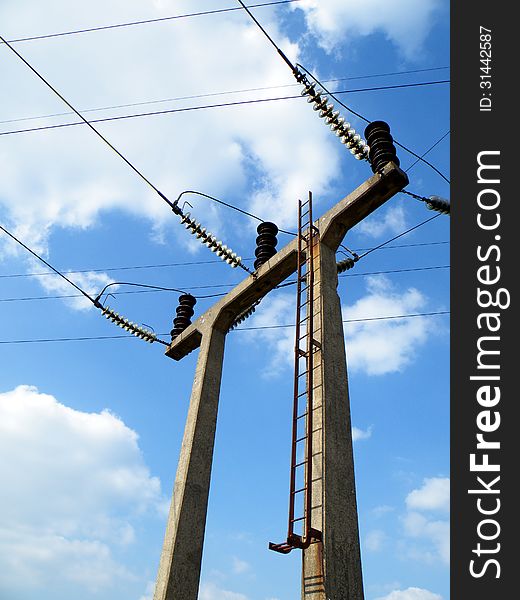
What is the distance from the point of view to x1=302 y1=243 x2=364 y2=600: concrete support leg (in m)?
6.42

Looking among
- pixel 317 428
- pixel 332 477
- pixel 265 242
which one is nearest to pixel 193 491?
pixel 317 428

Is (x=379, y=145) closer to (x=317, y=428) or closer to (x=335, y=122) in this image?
(x=335, y=122)

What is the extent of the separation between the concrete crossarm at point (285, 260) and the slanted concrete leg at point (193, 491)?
0.75m

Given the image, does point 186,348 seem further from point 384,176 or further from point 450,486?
point 450,486

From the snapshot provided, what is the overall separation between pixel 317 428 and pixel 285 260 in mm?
4033

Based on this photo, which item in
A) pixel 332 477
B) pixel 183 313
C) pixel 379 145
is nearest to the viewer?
pixel 332 477

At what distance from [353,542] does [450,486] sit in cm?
198

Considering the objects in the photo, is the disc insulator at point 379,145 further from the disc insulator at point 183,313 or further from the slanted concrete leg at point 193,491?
the disc insulator at point 183,313

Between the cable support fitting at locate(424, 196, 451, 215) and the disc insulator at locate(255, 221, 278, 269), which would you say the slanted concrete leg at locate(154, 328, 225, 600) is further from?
the cable support fitting at locate(424, 196, 451, 215)

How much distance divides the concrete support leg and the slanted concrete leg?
10.4 ft

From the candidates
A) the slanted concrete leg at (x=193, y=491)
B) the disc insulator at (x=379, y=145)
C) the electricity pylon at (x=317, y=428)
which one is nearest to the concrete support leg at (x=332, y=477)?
the electricity pylon at (x=317, y=428)

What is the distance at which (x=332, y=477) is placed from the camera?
6.98 metres

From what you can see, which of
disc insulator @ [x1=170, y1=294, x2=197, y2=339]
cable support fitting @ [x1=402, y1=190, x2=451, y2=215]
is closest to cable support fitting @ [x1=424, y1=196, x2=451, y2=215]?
cable support fitting @ [x1=402, y1=190, x2=451, y2=215]

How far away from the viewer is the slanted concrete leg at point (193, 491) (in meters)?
8.90
